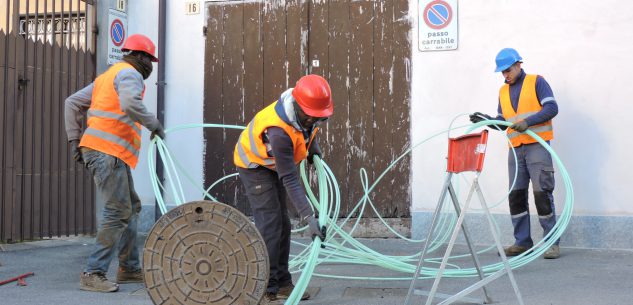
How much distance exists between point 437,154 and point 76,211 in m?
4.05

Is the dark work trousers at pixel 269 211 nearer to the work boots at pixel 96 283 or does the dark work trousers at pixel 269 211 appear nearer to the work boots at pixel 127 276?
the work boots at pixel 96 283

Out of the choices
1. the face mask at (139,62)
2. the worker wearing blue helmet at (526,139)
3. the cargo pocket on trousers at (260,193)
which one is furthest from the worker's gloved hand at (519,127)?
the face mask at (139,62)

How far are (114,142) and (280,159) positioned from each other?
5.21 feet

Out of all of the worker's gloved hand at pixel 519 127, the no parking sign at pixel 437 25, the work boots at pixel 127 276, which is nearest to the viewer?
the work boots at pixel 127 276

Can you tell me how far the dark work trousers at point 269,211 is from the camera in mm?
4723

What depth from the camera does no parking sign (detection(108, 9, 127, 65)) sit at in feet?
27.2

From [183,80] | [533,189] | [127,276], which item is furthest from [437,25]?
[127,276]

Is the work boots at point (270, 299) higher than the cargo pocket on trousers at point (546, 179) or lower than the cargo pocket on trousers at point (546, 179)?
lower

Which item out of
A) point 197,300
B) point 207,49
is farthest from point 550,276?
point 207,49

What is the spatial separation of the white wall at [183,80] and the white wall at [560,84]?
2609 mm

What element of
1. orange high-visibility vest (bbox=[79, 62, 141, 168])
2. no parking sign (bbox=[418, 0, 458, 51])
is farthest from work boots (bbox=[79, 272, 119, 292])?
no parking sign (bbox=[418, 0, 458, 51])

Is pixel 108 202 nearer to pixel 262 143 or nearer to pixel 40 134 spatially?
pixel 262 143

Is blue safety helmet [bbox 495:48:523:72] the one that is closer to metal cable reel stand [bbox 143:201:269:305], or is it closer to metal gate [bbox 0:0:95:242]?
metal cable reel stand [bbox 143:201:269:305]

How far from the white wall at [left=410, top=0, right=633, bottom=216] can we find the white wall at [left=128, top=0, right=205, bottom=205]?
2609mm
